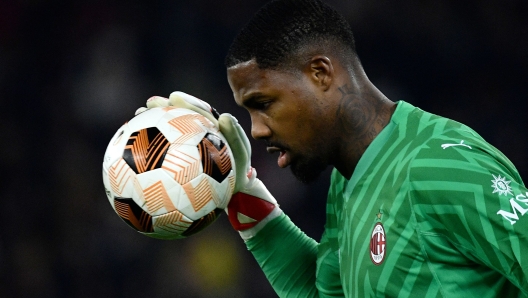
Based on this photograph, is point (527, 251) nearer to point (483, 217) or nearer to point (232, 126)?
point (483, 217)

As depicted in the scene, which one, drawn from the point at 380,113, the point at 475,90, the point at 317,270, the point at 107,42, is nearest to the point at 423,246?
the point at 380,113

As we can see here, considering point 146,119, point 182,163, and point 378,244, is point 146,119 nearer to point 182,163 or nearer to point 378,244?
point 182,163

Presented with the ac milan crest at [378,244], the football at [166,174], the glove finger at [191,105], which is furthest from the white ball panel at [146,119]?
the ac milan crest at [378,244]

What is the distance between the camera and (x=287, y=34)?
216 cm

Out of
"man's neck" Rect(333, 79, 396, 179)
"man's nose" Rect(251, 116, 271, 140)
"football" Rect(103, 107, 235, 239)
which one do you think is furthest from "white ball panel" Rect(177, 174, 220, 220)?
"man's neck" Rect(333, 79, 396, 179)

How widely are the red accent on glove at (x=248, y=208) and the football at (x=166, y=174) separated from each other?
0.43 meters

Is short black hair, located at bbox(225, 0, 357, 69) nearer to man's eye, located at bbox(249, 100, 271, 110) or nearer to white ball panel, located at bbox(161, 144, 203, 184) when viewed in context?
man's eye, located at bbox(249, 100, 271, 110)

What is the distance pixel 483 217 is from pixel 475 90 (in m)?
3.66

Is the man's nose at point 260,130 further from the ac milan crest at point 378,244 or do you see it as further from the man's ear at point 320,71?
the ac milan crest at point 378,244

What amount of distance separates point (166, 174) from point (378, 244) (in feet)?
2.40

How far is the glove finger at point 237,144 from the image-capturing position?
2414mm

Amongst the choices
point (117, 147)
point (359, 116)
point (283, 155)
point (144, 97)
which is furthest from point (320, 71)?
point (144, 97)

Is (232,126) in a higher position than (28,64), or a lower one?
higher

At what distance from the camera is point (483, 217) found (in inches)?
66.6
